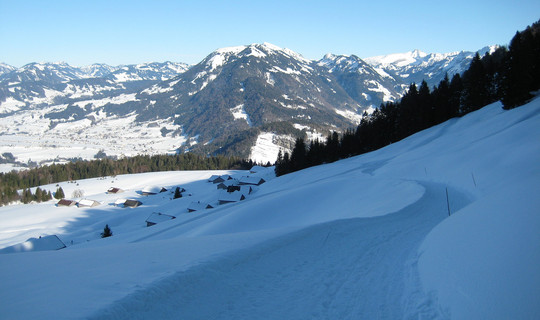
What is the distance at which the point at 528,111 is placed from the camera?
2794 cm

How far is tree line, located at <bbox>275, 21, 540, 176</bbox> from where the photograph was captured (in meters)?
34.8

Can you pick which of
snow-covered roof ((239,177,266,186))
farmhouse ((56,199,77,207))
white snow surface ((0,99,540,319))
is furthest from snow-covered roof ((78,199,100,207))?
white snow surface ((0,99,540,319))

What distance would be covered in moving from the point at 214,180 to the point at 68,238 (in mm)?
42845

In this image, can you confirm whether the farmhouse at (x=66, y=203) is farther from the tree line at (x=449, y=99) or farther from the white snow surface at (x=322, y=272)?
the white snow surface at (x=322, y=272)

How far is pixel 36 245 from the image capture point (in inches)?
1296

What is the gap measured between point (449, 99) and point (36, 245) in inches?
2579

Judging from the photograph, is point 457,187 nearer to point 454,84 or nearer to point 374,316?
point 374,316

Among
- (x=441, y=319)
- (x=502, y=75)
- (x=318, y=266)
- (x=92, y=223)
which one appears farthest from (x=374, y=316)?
(x=92, y=223)

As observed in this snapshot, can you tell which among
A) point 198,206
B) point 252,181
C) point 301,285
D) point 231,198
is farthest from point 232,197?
point 301,285

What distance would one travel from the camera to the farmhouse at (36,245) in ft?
105

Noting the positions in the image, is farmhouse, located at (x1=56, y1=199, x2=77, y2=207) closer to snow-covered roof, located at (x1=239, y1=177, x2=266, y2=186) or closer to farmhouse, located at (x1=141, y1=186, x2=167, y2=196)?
farmhouse, located at (x1=141, y1=186, x2=167, y2=196)

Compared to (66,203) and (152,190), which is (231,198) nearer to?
(152,190)

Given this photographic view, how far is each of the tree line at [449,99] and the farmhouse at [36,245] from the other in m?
48.6

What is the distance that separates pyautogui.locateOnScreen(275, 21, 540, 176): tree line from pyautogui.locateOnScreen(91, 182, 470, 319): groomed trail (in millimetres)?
37457
